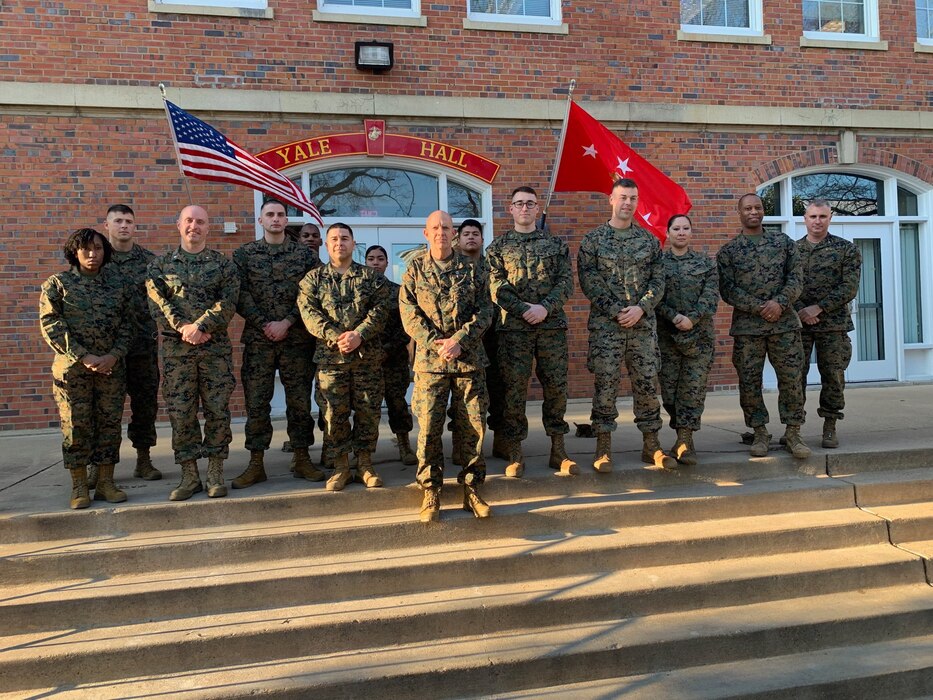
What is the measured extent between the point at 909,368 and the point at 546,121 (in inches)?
255

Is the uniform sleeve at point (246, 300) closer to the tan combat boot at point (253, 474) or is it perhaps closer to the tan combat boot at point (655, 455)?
the tan combat boot at point (253, 474)

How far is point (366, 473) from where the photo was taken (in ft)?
16.0

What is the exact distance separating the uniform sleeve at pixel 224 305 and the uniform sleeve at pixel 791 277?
3.93m

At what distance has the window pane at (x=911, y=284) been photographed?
10.5 meters

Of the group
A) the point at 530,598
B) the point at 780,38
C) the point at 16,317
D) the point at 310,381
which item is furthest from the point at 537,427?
the point at 780,38

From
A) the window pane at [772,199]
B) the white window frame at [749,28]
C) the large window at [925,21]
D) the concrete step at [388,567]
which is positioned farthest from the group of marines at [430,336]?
the large window at [925,21]

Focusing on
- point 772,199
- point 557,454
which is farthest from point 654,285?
point 772,199

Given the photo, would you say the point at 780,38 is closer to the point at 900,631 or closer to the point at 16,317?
the point at 900,631

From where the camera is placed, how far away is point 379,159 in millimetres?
8664

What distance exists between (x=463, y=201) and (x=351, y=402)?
186 inches

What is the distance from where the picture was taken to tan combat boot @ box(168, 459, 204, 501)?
4570 millimetres

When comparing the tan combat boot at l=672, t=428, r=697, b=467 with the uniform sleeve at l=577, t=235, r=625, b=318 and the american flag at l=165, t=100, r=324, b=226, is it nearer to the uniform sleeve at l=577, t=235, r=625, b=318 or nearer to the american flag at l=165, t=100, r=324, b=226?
the uniform sleeve at l=577, t=235, r=625, b=318

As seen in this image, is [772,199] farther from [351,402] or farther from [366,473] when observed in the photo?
[366,473]

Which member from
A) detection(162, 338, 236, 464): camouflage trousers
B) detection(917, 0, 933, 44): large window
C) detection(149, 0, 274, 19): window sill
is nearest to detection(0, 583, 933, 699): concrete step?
detection(162, 338, 236, 464): camouflage trousers
